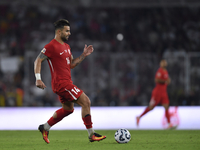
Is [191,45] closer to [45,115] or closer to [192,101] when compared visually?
[192,101]

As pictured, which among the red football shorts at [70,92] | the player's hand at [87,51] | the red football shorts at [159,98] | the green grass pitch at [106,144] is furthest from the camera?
the red football shorts at [159,98]

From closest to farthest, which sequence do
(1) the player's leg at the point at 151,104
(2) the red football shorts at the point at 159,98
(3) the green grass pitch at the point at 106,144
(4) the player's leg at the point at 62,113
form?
(3) the green grass pitch at the point at 106,144 → (4) the player's leg at the point at 62,113 → (1) the player's leg at the point at 151,104 → (2) the red football shorts at the point at 159,98

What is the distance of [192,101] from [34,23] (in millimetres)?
8922

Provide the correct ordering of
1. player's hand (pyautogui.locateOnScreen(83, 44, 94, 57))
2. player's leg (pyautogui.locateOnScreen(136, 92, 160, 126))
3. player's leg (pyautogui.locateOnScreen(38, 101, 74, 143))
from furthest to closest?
1. player's leg (pyautogui.locateOnScreen(136, 92, 160, 126))
2. player's hand (pyautogui.locateOnScreen(83, 44, 94, 57))
3. player's leg (pyautogui.locateOnScreen(38, 101, 74, 143))

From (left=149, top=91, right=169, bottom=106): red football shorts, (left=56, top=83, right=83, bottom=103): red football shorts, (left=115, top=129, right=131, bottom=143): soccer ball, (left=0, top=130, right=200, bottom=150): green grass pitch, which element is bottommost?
(left=0, top=130, right=200, bottom=150): green grass pitch

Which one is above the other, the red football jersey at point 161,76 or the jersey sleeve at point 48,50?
the jersey sleeve at point 48,50

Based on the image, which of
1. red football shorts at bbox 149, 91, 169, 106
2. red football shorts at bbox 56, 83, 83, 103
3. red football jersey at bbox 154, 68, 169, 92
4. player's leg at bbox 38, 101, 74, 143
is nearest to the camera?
red football shorts at bbox 56, 83, 83, 103

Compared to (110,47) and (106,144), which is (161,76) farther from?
(110,47)

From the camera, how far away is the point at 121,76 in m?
13.8

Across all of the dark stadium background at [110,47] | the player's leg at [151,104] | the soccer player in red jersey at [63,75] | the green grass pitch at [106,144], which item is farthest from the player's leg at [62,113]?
the dark stadium background at [110,47]

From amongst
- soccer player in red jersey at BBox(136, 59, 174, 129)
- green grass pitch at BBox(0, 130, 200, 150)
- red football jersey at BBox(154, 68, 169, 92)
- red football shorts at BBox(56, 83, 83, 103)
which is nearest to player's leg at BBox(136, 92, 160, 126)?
soccer player in red jersey at BBox(136, 59, 174, 129)

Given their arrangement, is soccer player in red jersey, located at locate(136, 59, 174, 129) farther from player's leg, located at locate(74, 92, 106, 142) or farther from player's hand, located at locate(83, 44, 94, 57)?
player's leg, located at locate(74, 92, 106, 142)

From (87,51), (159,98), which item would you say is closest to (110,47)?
(159,98)

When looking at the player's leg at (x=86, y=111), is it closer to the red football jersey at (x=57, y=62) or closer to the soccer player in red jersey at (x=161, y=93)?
the red football jersey at (x=57, y=62)
